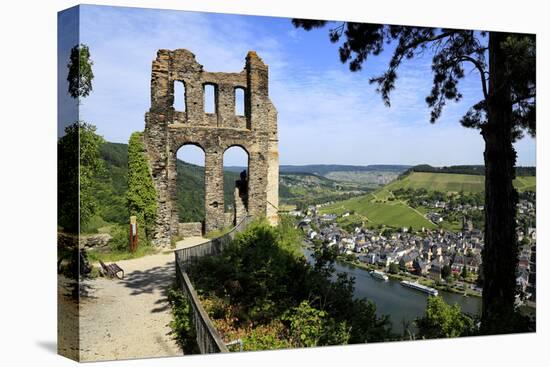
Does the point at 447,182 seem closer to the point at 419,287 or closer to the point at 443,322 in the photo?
the point at 419,287

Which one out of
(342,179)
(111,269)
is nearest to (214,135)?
(342,179)

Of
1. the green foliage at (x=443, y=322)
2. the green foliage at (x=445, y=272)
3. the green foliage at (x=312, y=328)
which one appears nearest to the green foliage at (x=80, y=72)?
the green foliage at (x=312, y=328)

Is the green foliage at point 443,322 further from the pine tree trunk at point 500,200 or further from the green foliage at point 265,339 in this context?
the green foliage at point 265,339

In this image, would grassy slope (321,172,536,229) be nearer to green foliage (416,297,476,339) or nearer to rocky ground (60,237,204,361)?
green foliage (416,297,476,339)

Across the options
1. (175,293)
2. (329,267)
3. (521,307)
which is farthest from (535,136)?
(175,293)

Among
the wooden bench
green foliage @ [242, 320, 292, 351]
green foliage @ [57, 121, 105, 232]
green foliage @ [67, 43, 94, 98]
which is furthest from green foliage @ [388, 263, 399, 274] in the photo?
green foliage @ [67, 43, 94, 98]

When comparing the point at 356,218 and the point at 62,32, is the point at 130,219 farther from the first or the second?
the point at 356,218
